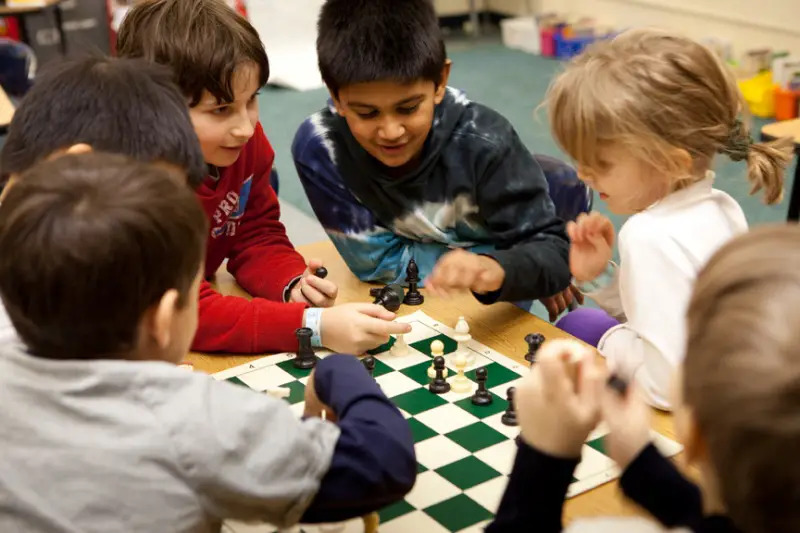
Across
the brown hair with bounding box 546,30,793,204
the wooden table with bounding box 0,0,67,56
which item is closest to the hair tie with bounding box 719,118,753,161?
the brown hair with bounding box 546,30,793,204

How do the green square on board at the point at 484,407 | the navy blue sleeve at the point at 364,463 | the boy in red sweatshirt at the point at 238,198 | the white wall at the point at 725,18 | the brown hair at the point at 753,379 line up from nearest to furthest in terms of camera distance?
the brown hair at the point at 753,379 → the navy blue sleeve at the point at 364,463 → the green square on board at the point at 484,407 → the boy in red sweatshirt at the point at 238,198 → the white wall at the point at 725,18

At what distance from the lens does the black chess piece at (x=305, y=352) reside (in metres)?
1.59

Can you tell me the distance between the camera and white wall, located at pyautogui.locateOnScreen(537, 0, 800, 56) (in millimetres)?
4844

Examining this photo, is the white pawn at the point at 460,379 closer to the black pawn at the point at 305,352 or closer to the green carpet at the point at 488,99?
the black pawn at the point at 305,352

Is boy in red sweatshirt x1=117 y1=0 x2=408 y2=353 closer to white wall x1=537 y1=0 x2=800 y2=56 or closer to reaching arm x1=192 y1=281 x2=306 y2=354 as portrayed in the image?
reaching arm x1=192 y1=281 x2=306 y2=354

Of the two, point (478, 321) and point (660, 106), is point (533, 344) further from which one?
point (660, 106)

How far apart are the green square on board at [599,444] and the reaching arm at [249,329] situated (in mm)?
532

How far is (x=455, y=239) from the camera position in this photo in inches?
79.4

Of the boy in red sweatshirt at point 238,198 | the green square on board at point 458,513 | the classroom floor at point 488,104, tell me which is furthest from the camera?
the classroom floor at point 488,104

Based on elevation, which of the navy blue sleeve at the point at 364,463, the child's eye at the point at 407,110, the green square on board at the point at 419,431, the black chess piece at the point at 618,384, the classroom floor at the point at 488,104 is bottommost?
the classroom floor at the point at 488,104

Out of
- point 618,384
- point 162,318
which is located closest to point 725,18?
point 618,384

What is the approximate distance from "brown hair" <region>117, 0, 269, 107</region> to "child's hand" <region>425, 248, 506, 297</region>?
0.50m

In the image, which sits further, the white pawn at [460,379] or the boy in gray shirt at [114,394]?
the white pawn at [460,379]

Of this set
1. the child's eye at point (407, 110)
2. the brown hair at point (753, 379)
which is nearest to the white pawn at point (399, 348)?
the child's eye at point (407, 110)
